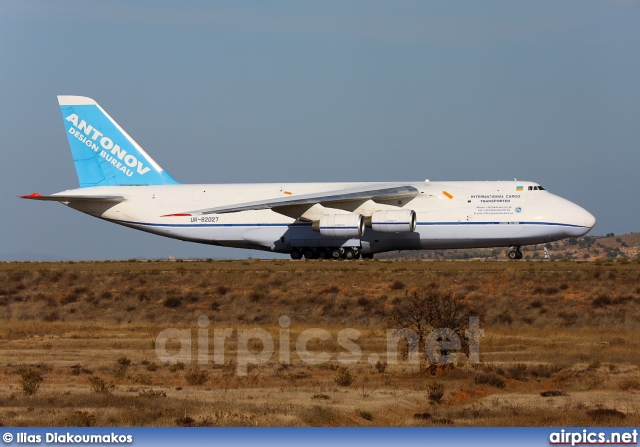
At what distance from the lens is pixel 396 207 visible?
4375cm

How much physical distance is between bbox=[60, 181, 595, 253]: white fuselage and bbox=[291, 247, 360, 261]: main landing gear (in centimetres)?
31

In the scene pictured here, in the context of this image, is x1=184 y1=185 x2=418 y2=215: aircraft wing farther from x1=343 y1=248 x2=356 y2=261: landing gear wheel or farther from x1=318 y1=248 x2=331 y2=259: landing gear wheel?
x1=318 y1=248 x2=331 y2=259: landing gear wheel

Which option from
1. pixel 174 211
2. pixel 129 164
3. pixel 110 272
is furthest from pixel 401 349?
pixel 129 164

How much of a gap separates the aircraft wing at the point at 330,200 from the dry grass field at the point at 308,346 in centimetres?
251

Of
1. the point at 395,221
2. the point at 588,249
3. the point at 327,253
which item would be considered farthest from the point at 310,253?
the point at 588,249

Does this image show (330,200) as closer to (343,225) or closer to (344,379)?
(343,225)

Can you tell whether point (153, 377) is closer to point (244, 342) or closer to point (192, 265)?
point (244, 342)

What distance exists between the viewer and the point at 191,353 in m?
24.4

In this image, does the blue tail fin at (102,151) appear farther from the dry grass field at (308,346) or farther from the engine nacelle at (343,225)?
the engine nacelle at (343,225)

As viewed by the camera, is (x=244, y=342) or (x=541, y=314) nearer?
(x=244, y=342)

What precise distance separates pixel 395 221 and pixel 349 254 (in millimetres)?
3283

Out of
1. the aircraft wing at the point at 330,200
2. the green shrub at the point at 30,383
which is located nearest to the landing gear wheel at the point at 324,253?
the aircraft wing at the point at 330,200

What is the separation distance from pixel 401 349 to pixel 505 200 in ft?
65.3

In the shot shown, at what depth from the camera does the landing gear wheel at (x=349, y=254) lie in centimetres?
4391
